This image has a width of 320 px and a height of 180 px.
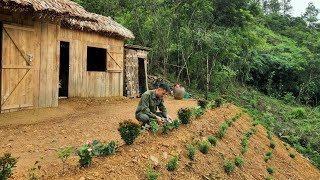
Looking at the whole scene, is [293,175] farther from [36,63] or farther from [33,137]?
[36,63]

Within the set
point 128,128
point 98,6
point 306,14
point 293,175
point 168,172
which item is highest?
point 306,14

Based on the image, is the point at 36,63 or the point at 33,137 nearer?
the point at 33,137

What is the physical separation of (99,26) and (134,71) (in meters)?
3.18

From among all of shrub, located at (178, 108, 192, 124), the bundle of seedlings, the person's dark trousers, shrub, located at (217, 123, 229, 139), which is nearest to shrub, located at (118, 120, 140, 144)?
the bundle of seedlings

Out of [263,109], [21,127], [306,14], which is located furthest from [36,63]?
[306,14]

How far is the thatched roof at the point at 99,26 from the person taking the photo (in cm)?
1192

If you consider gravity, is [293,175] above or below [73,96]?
below

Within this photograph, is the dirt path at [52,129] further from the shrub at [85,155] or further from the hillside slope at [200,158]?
the hillside slope at [200,158]

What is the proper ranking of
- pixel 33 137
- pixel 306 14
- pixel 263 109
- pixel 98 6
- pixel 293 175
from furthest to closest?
1. pixel 306 14
2. pixel 263 109
3. pixel 98 6
4. pixel 293 175
5. pixel 33 137

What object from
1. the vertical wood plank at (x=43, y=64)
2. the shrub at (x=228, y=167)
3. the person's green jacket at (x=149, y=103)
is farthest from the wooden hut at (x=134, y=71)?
the shrub at (x=228, y=167)

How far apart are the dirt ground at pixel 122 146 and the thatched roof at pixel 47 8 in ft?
9.27

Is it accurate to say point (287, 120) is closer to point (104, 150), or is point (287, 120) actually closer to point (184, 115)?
point (184, 115)

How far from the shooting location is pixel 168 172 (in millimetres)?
5562

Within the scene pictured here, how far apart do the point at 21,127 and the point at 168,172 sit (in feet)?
13.8
